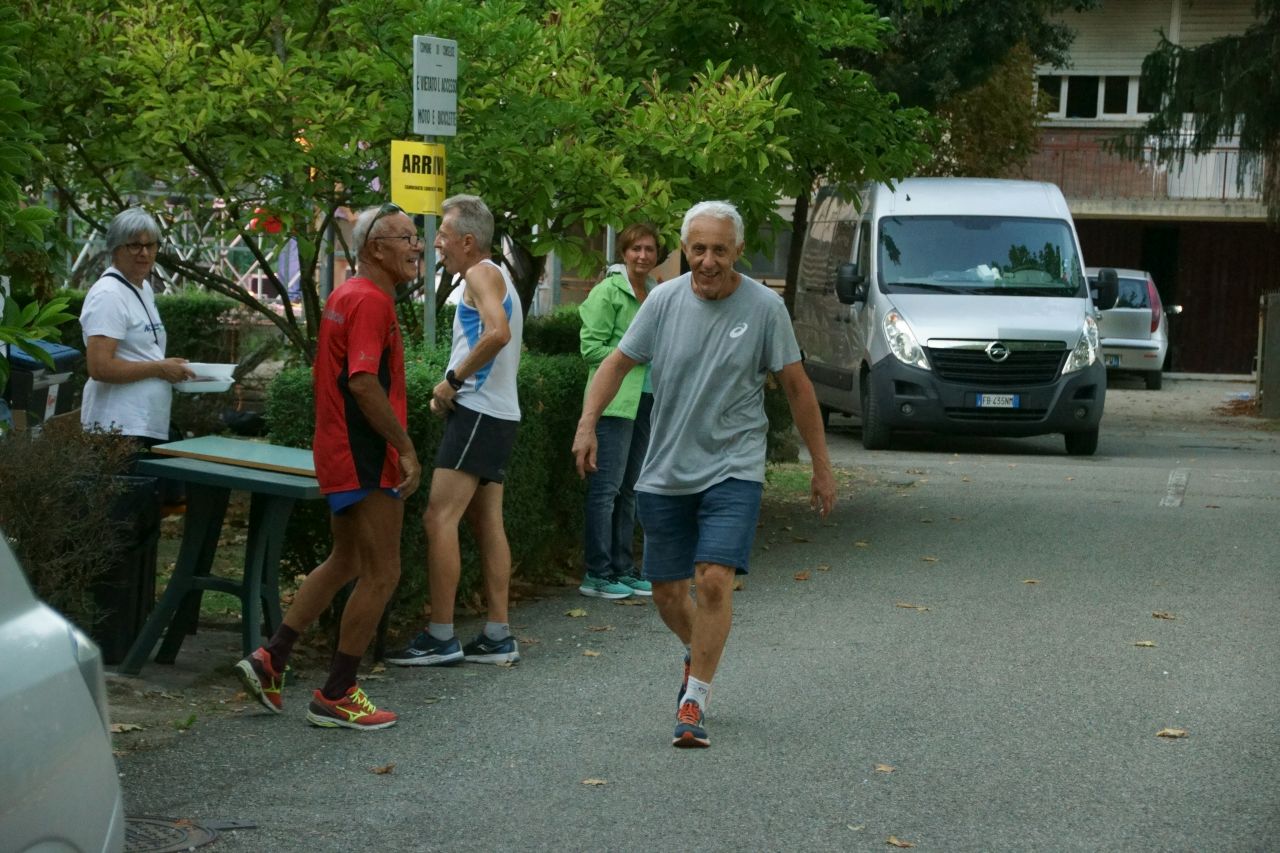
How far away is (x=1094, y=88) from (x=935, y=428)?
25244 millimetres

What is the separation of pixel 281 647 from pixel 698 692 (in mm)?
1516

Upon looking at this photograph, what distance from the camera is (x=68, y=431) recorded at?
7.43m

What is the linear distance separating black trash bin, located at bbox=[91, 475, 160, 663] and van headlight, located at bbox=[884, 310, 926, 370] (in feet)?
37.3

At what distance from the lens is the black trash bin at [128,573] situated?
7.59m

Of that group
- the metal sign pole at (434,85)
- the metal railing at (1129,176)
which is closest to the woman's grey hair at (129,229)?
the metal sign pole at (434,85)

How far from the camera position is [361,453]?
273 inches

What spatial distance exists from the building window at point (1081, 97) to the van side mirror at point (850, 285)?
24.4 meters

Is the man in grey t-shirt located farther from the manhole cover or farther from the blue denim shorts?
the manhole cover

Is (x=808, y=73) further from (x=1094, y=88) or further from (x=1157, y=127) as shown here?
(x=1094, y=88)

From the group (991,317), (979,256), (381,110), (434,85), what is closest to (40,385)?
(381,110)

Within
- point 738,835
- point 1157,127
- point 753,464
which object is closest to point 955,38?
point 1157,127

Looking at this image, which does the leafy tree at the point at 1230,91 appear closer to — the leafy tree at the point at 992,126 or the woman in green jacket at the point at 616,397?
the leafy tree at the point at 992,126

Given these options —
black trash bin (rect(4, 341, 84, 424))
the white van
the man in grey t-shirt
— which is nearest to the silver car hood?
the white van

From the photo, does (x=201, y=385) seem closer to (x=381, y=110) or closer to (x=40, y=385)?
(x=381, y=110)
